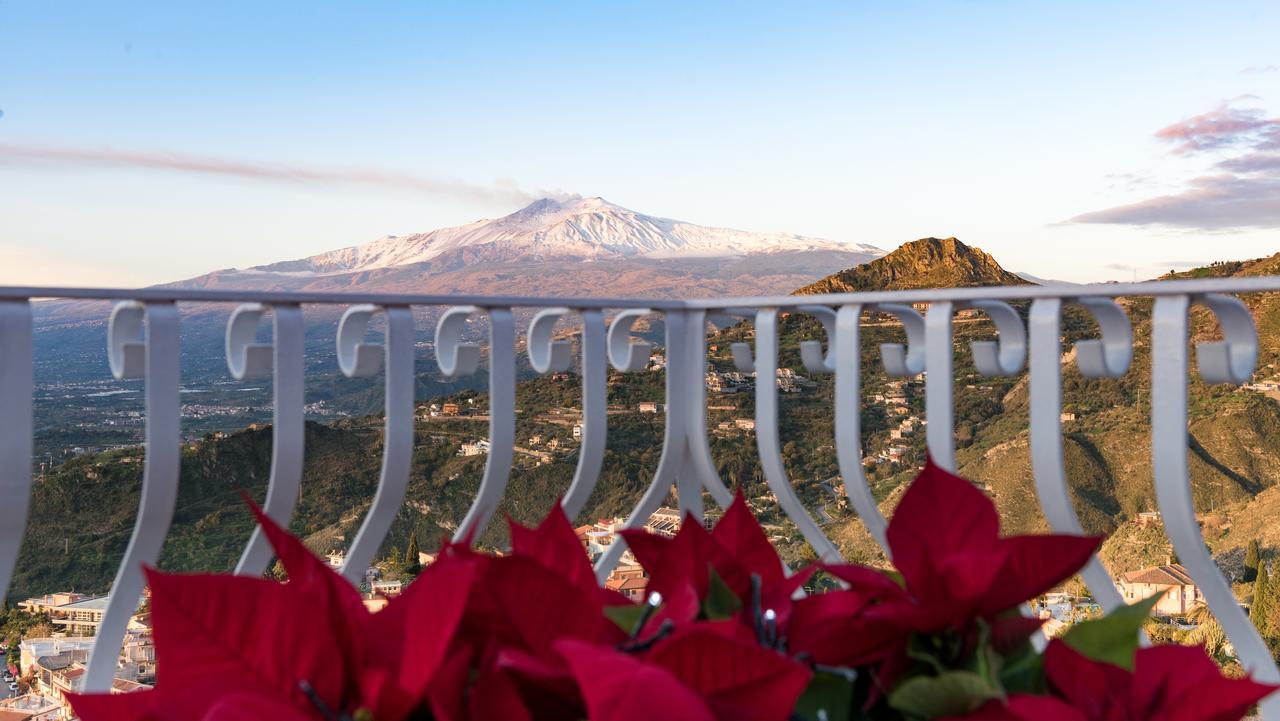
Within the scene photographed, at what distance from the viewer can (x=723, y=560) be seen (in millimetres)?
696

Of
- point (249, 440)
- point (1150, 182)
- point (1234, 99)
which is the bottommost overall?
point (249, 440)

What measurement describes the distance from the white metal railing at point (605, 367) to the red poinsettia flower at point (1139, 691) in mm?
981

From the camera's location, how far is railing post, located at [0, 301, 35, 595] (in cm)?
163

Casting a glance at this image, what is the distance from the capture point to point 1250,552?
19.1 metres

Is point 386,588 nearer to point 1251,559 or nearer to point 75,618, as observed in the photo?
point 75,618

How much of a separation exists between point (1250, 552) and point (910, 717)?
22577mm

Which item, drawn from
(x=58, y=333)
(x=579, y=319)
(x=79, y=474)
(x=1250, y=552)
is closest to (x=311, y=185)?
(x=58, y=333)

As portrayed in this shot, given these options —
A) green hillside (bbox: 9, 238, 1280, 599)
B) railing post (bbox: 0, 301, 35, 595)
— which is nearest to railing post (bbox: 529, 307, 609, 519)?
railing post (bbox: 0, 301, 35, 595)

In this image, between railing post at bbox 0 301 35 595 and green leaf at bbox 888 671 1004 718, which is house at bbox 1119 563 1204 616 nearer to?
railing post at bbox 0 301 35 595

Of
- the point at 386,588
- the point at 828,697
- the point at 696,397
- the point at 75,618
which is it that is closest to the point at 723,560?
the point at 828,697

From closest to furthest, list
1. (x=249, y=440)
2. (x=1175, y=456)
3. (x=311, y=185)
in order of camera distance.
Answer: (x=1175, y=456) → (x=249, y=440) → (x=311, y=185)

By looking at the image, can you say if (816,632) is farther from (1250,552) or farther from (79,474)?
(1250,552)

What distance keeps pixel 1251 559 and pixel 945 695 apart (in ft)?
73.7

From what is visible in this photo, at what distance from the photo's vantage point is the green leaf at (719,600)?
0.63 metres
